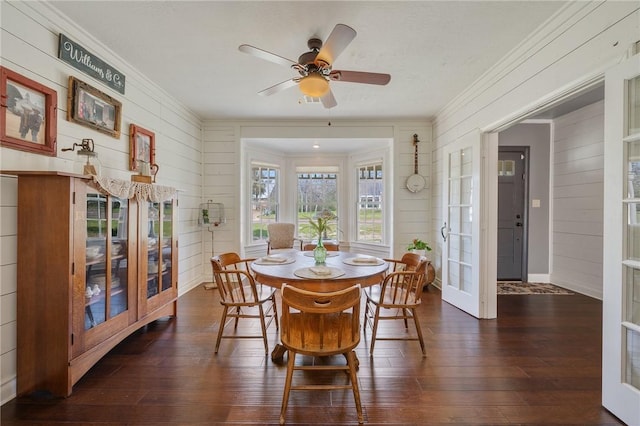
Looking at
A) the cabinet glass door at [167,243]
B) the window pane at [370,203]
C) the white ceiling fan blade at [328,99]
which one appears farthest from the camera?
the window pane at [370,203]

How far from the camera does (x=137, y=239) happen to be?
8.48 feet

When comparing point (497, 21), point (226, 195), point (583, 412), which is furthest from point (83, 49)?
point (583, 412)

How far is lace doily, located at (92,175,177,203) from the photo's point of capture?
2129 mm

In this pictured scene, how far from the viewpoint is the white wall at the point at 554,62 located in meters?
1.78

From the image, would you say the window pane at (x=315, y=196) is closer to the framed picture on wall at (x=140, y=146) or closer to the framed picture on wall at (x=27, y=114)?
the framed picture on wall at (x=140, y=146)

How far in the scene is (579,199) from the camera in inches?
168

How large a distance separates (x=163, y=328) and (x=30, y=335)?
119cm

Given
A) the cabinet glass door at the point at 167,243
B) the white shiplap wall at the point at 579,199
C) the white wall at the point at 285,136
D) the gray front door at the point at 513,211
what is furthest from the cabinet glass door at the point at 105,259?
the white shiplap wall at the point at 579,199

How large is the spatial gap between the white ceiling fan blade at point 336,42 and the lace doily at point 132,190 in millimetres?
1792

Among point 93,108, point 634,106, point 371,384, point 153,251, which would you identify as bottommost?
point 371,384

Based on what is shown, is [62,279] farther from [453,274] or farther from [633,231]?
[453,274]

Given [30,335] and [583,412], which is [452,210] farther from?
[30,335]

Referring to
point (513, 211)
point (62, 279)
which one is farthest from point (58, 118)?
point (513, 211)

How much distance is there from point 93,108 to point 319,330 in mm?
2682
